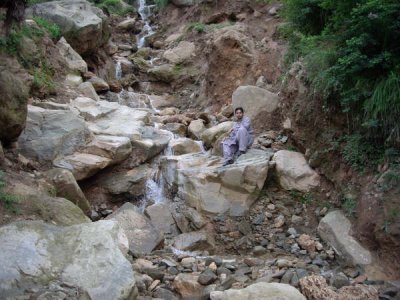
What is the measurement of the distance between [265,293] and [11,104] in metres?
4.82

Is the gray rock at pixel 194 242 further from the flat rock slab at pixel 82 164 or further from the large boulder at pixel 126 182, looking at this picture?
the flat rock slab at pixel 82 164

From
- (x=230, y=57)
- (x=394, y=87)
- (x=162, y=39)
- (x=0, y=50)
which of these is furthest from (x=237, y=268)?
(x=162, y=39)

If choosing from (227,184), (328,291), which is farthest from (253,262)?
(227,184)

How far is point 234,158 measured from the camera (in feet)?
26.9

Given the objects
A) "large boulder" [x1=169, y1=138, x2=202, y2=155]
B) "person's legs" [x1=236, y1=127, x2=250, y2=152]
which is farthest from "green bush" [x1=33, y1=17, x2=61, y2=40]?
"person's legs" [x1=236, y1=127, x2=250, y2=152]

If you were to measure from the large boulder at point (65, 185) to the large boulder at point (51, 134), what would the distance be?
2.88 feet

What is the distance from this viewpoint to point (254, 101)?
9477 millimetres

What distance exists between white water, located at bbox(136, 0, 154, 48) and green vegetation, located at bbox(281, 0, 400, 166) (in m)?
12.6

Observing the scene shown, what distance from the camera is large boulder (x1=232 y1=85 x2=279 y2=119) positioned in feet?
30.7

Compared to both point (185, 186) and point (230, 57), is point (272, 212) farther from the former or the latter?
point (230, 57)

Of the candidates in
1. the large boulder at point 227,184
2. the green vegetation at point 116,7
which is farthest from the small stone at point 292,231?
the green vegetation at point 116,7

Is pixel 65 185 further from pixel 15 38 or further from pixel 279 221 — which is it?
pixel 15 38

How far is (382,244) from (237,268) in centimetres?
207

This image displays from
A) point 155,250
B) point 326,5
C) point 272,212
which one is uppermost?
point 326,5
